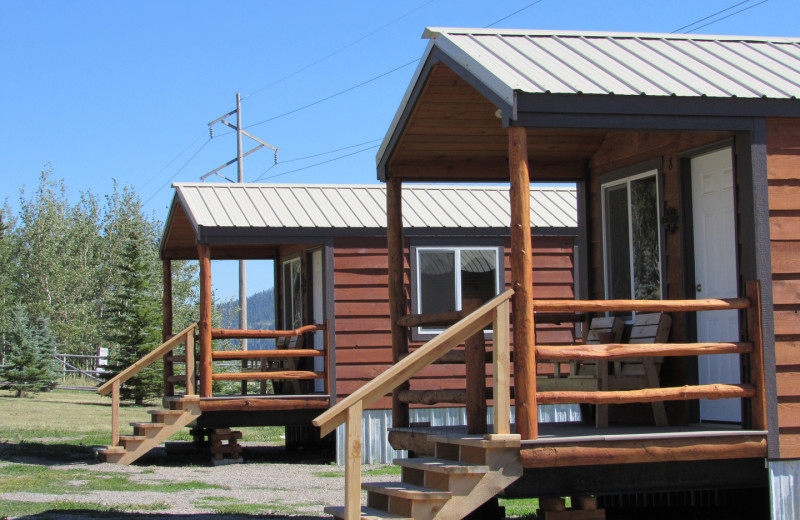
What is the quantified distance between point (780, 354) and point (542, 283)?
8349 mm

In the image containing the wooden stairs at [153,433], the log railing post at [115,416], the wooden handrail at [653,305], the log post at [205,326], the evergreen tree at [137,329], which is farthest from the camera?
the evergreen tree at [137,329]

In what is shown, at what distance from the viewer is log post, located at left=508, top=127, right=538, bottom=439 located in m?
7.23

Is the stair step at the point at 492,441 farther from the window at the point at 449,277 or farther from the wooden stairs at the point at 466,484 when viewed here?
the window at the point at 449,277

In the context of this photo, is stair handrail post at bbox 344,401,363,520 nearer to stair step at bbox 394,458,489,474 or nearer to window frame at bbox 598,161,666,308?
stair step at bbox 394,458,489,474

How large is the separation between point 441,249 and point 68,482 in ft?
20.7

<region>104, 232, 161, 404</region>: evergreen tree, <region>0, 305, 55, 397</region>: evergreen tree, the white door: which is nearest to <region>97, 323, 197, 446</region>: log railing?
the white door

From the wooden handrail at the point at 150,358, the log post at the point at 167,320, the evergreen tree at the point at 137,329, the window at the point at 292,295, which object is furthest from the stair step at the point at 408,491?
the evergreen tree at the point at 137,329

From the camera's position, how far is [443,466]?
24.1ft

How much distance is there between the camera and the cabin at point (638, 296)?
7332mm

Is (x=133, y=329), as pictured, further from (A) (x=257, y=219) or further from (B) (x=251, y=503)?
(B) (x=251, y=503)

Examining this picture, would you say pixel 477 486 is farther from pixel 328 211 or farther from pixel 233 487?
pixel 328 211

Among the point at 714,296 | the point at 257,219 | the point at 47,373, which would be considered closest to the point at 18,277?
the point at 47,373

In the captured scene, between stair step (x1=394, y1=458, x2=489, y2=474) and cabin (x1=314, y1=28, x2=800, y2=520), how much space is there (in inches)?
0.6

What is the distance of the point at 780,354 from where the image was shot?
7902 mm
